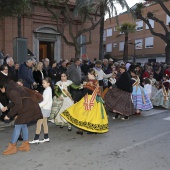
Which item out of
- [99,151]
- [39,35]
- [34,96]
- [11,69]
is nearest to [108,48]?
[39,35]

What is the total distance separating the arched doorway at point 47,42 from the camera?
19156 mm

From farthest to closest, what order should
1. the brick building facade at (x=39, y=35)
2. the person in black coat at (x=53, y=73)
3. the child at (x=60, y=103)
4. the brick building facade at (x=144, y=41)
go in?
the brick building facade at (x=144, y=41) < the brick building facade at (x=39, y=35) < the person in black coat at (x=53, y=73) < the child at (x=60, y=103)

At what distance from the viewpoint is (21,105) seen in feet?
15.3

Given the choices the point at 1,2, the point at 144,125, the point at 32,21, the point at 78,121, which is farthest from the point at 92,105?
the point at 32,21

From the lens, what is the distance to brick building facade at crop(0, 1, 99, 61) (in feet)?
58.2

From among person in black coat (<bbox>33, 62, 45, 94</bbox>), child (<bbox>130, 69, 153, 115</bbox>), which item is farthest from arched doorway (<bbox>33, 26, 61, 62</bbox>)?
→ child (<bbox>130, 69, 153, 115</bbox>)

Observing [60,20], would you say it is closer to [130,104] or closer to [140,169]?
[130,104]

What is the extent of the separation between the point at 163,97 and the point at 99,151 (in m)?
6.15

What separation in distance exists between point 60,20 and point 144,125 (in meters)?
14.3

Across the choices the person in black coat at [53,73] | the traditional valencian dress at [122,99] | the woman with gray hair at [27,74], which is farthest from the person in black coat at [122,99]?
the woman with gray hair at [27,74]

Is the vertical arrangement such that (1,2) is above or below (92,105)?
above

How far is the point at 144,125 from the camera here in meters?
7.29

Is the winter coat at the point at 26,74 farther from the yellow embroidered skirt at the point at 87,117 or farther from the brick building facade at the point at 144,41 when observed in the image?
the brick building facade at the point at 144,41

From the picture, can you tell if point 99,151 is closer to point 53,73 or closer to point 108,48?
point 53,73
